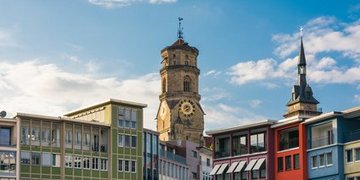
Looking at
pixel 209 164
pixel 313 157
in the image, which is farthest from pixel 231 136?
pixel 209 164

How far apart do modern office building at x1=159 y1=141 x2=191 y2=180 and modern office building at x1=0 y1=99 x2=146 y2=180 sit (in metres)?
13.7

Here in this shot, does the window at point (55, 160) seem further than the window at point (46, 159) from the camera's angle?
Yes

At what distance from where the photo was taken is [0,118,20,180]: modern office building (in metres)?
111

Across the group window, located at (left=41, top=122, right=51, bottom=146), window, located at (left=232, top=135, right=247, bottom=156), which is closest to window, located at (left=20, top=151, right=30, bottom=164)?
window, located at (left=41, top=122, right=51, bottom=146)

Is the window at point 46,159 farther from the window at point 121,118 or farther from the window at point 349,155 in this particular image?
the window at point 349,155

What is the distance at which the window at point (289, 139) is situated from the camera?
96500 millimetres

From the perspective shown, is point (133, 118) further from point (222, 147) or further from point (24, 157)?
point (222, 147)

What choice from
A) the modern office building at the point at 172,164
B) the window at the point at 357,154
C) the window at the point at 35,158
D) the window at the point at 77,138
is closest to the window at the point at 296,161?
the window at the point at 357,154

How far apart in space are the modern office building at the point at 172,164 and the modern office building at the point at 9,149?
28.3 m

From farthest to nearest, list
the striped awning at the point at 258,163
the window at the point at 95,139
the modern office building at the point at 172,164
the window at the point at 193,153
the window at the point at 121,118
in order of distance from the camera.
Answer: the window at the point at 193,153 < the modern office building at the point at 172,164 < the window at the point at 121,118 < the window at the point at 95,139 < the striped awning at the point at 258,163

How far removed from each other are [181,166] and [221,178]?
139 feet

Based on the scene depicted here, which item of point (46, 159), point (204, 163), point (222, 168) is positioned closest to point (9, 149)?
point (46, 159)

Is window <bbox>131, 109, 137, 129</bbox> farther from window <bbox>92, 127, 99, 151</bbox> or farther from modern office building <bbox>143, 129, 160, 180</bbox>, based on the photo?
window <bbox>92, 127, 99, 151</bbox>

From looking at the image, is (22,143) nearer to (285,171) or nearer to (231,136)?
(231,136)
